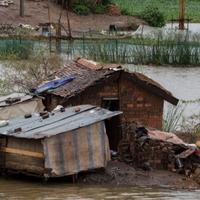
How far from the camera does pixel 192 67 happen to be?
34812 mm

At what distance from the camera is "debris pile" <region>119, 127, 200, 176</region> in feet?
44.3

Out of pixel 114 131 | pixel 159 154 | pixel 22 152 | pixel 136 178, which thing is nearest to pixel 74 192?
pixel 22 152

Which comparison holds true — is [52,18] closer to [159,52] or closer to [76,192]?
[159,52]

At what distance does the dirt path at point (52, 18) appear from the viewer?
5519 centimetres

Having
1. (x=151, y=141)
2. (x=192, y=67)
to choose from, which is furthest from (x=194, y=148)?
(x=192, y=67)

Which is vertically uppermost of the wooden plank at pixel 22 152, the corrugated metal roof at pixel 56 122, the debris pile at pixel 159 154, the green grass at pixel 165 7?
the corrugated metal roof at pixel 56 122

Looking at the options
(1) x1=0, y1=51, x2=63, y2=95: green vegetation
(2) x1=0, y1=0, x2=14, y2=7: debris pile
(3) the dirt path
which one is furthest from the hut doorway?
(2) x1=0, y1=0, x2=14, y2=7: debris pile

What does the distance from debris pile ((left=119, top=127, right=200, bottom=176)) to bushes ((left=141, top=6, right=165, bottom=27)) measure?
4575 centimetres

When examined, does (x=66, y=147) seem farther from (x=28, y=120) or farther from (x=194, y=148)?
(x=194, y=148)

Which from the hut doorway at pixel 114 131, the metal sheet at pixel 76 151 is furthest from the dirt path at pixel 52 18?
the metal sheet at pixel 76 151

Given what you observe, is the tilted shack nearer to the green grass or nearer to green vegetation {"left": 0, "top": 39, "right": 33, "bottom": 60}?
green vegetation {"left": 0, "top": 39, "right": 33, "bottom": 60}

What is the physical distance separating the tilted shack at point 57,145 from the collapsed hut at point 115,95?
143 cm

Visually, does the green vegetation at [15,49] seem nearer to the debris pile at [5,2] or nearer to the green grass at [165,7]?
the debris pile at [5,2]

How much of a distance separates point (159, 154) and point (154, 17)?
46.9 m
